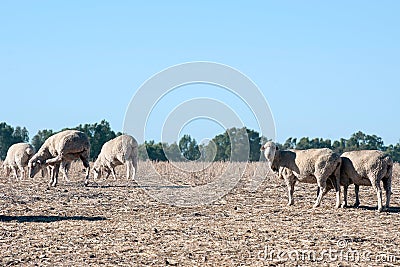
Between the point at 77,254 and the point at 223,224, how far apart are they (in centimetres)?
384

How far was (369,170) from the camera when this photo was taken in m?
15.2

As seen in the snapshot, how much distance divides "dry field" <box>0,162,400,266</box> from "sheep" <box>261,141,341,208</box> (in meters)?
0.64

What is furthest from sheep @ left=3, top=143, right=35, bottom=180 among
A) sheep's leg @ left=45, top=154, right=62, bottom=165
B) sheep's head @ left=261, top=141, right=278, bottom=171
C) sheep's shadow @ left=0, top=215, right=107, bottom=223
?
sheep's head @ left=261, top=141, right=278, bottom=171

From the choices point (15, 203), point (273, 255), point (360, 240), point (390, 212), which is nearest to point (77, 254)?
point (273, 255)

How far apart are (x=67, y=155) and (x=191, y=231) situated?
10494mm

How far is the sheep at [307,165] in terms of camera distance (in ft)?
51.8

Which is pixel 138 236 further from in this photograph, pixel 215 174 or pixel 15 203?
pixel 215 174

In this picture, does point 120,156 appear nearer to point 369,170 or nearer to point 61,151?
point 61,151

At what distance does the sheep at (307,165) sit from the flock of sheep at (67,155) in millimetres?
7612

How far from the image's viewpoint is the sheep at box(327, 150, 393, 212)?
15.1 meters

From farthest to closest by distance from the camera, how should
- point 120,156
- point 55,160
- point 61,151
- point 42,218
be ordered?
point 120,156
point 55,160
point 61,151
point 42,218

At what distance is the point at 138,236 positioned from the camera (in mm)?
11625

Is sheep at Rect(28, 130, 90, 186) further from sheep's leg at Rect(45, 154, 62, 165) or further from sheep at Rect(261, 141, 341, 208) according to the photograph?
sheep at Rect(261, 141, 341, 208)

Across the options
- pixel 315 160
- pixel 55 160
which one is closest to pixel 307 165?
pixel 315 160
